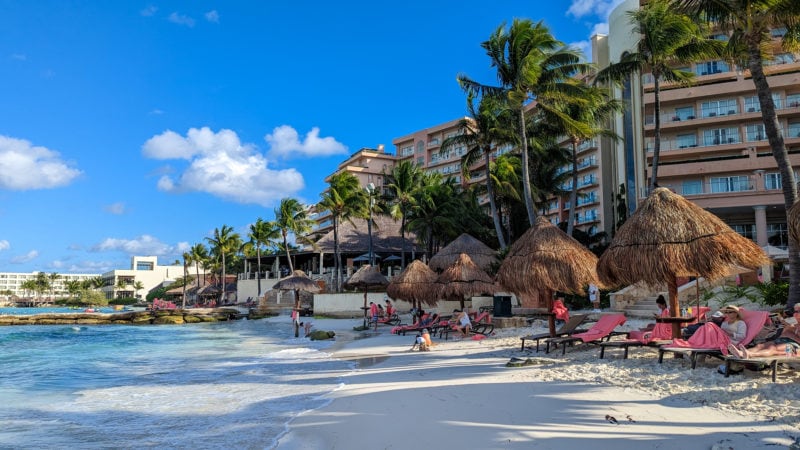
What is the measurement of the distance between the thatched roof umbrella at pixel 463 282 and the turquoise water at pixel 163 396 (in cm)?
495

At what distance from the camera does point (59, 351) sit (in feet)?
74.2

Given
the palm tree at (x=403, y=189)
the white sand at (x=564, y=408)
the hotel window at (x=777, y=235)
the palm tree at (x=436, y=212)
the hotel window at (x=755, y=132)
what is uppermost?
the hotel window at (x=755, y=132)

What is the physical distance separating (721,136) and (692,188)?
538cm

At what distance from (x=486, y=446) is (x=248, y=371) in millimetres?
9129

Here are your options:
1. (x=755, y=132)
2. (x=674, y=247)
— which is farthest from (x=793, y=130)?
(x=674, y=247)

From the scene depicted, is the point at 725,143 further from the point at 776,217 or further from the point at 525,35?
the point at 525,35

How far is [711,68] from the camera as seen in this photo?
3659 centimetres

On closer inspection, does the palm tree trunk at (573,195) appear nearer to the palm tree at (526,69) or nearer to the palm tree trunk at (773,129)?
the palm tree at (526,69)

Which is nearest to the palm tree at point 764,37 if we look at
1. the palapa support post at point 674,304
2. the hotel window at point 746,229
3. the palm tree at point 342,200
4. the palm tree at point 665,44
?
the palapa support post at point 674,304

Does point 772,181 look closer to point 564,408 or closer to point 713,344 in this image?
point 713,344

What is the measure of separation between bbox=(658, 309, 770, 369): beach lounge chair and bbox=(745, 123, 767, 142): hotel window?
31.0 meters

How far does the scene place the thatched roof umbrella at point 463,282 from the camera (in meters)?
19.9

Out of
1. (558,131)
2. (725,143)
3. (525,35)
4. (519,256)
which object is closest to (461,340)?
(519,256)

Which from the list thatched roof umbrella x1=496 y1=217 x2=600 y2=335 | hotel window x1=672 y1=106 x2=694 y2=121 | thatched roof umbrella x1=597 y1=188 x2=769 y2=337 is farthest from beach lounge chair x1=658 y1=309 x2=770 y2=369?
hotel window x1=672 y1=106 x2=694 y2=121
